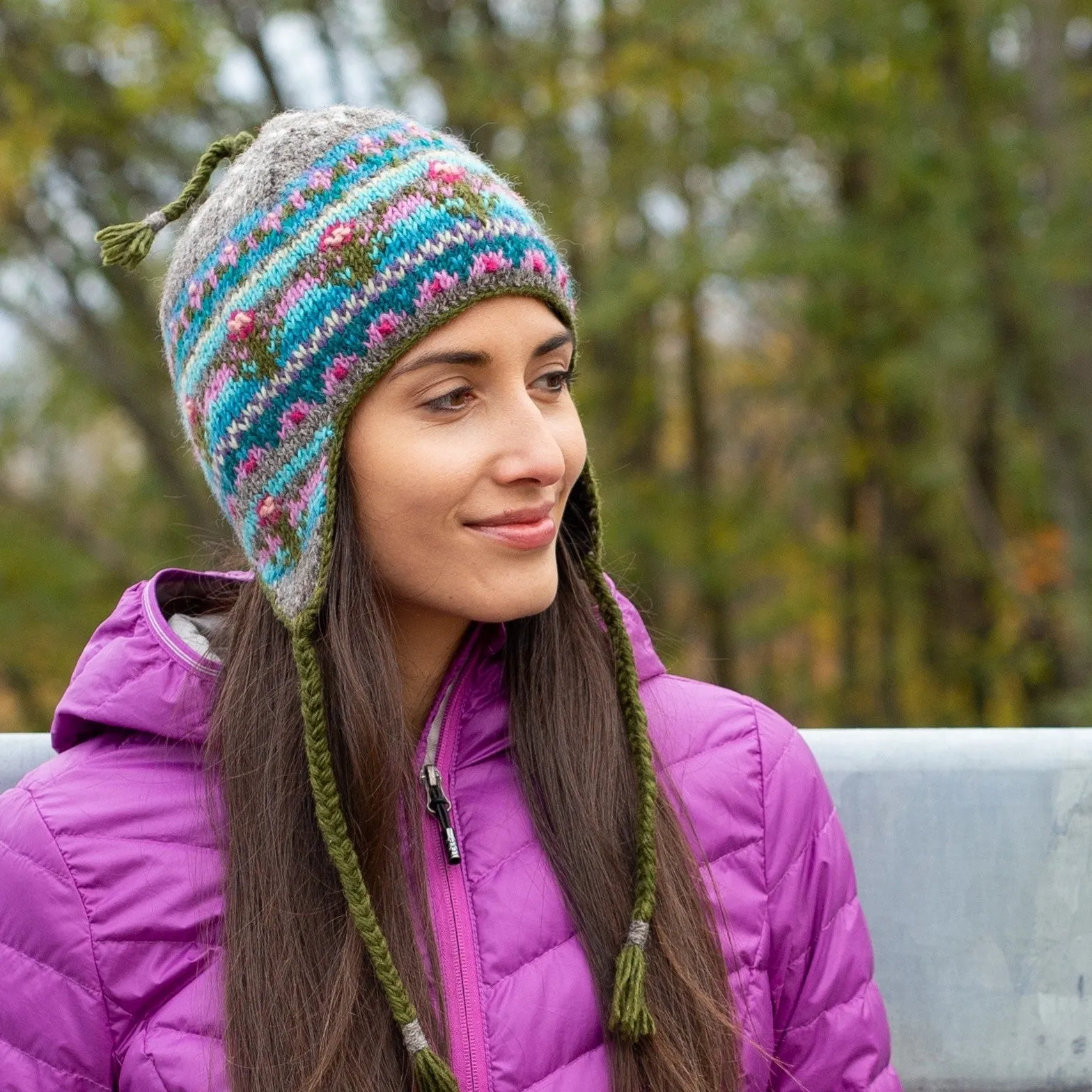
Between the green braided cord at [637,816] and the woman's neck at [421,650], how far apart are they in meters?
0.23

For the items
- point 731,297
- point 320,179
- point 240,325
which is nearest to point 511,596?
point 240,325

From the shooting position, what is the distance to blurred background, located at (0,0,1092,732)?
7.20 metres

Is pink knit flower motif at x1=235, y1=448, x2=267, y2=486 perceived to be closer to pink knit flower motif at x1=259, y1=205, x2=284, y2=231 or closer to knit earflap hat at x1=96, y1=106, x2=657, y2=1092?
knit earflap hat at x1=96, y1=106, x2=657, y2=1092

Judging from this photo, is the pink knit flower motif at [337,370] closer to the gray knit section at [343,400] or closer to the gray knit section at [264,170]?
the gray knit section at [343,400]

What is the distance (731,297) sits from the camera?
9.74 metres

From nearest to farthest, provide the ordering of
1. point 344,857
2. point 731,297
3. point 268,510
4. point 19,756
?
point 344,857, point 268,510, point 19,756, point 731,297

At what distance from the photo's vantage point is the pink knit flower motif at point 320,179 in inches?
69.7

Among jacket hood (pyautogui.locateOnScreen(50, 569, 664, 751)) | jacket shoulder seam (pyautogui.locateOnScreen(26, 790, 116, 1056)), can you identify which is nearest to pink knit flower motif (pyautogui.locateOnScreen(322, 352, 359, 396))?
jacket hood (pyautogui.locateOnScreen(50, 569, 664, 751))

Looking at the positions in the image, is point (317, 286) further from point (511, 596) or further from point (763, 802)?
point (763, 802)

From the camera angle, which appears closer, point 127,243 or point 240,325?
point 240,325

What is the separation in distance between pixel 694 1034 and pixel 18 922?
917mm

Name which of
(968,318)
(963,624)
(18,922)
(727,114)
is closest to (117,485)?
(727,114)

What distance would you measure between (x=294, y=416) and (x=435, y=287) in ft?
0.86

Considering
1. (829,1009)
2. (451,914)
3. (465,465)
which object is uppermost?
(465,465)
